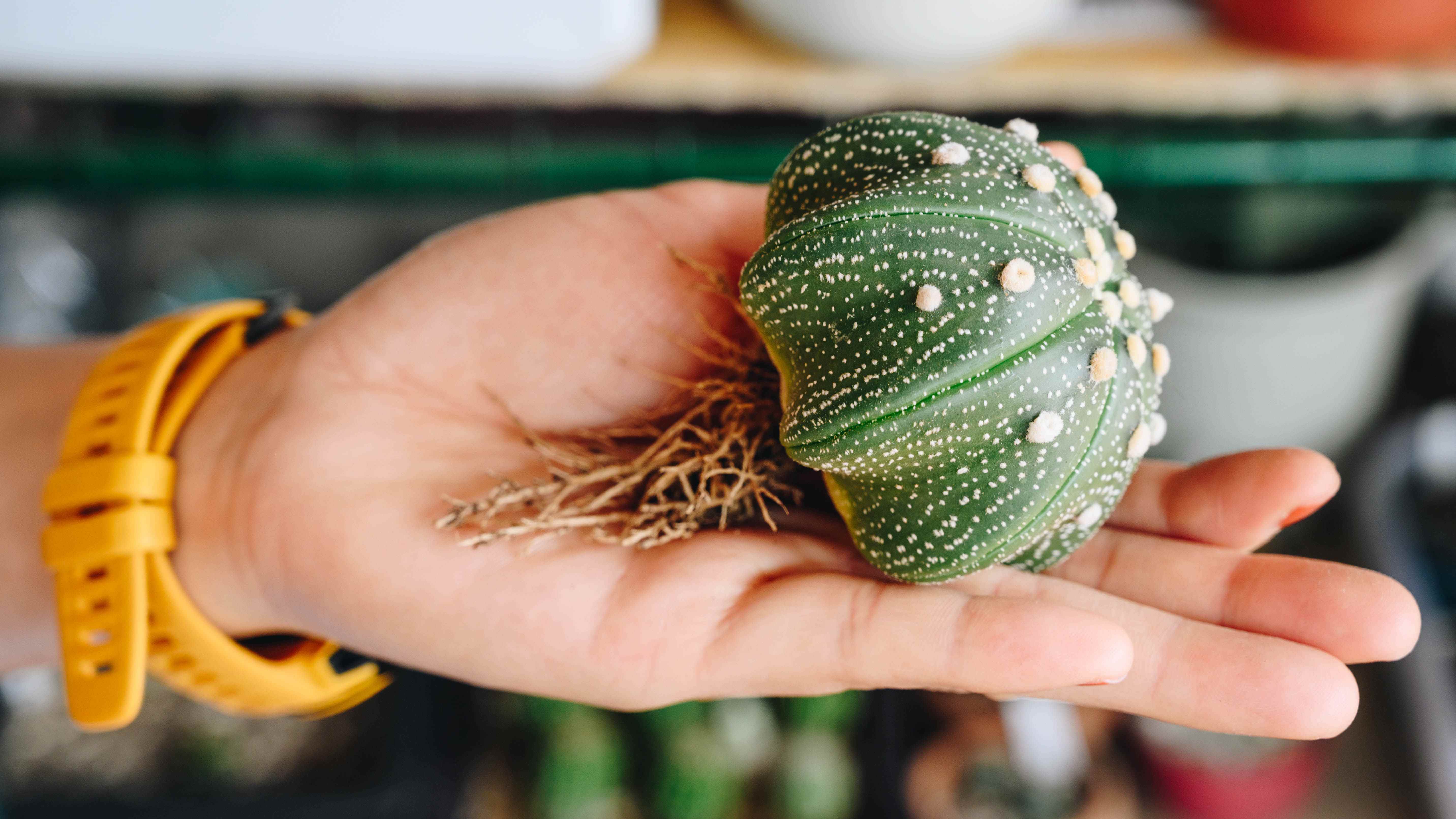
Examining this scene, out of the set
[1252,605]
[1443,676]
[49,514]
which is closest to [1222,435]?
[1443,676]

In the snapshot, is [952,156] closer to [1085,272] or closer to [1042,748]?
[1085,272]

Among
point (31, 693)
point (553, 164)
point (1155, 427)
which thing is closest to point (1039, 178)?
point (1155, 427)

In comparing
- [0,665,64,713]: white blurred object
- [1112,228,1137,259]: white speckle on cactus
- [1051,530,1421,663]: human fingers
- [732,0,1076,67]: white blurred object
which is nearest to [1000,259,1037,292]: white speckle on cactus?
[1112,228,1137,259]: white speckle on cactus

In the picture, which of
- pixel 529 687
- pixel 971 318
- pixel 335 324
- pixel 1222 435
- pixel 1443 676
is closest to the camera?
pixel 971 318

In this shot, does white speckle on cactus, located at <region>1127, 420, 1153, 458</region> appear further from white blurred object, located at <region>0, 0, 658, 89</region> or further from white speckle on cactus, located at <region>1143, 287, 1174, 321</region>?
white blurred object, located at <region>0, 0, 658, 89</region>

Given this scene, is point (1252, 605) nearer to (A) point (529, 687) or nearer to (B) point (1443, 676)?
(A) point (529, 687)

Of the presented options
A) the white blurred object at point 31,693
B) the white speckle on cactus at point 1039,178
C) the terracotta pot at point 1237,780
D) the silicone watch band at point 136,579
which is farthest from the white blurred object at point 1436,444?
the white blurred object at point 31,693
